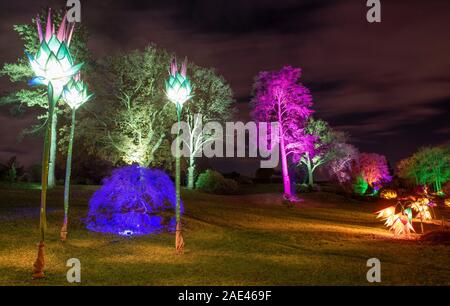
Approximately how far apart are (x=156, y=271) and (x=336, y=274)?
13.8 feet

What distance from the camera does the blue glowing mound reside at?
54.1 feet

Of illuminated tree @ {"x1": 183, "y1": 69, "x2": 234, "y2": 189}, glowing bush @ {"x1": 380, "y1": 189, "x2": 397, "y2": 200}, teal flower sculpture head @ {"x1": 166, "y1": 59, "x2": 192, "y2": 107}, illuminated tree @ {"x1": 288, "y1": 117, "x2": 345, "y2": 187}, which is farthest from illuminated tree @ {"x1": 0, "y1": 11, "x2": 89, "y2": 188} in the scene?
glowing bush @ {"x1": 380, "y1": 189, "x2": 397, "y2": 200}

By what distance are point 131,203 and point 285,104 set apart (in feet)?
73.9

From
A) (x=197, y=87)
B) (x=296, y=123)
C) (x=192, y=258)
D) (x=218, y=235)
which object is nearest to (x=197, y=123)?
(x=197, y=87)

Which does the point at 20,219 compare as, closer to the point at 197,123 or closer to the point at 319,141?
the point at 197,123

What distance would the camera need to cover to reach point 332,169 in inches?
2158

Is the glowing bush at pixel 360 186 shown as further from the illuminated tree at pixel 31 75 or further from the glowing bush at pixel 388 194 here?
the illuminated tree at pixel 31 75

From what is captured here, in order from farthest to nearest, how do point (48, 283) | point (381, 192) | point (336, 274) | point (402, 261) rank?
point (381, 192)
point (402, 261)
point (336, 274)
point (48, 283)

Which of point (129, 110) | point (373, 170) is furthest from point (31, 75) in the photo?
point (373, 170)

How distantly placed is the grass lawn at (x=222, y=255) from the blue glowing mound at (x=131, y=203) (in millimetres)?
769

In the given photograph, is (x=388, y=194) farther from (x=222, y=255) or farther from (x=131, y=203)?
(x=222, y=255)

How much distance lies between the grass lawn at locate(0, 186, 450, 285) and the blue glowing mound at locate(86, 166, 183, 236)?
77 centimetres

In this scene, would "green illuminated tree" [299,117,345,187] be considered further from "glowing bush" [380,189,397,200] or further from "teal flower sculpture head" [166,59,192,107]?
"teal flower sculpture head" [166,59,192,107]

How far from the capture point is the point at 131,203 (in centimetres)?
1697
